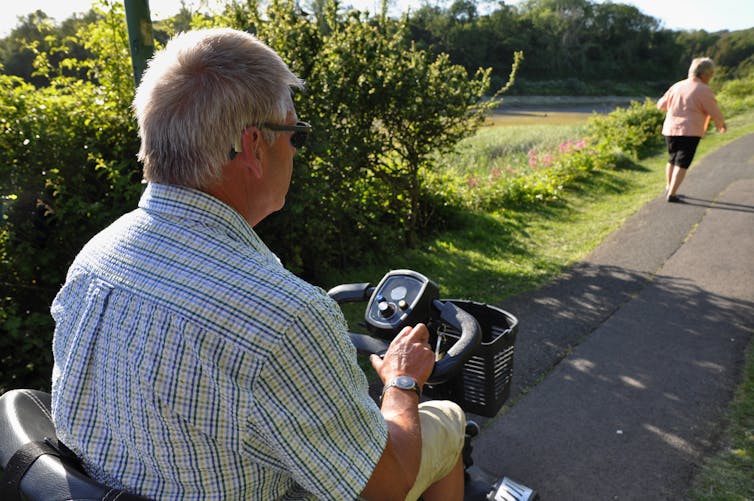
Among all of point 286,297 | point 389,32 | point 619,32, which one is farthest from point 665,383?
point 619,32

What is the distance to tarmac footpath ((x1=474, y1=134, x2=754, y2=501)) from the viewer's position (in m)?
2.87

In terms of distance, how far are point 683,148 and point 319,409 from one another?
300 inches

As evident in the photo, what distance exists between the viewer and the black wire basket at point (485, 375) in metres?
2.06

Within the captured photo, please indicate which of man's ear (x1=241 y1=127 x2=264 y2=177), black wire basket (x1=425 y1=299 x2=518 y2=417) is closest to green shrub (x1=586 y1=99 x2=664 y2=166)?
black wire basket (x1=425 y1=299 x2=518 y2=417)

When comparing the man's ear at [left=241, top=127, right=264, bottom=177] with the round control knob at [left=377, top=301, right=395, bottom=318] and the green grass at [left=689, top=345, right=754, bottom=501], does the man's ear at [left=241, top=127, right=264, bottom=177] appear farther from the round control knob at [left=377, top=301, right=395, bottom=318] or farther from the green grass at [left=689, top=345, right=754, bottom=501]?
the green grass at [left=689, top=345, right=754, bottom=501]

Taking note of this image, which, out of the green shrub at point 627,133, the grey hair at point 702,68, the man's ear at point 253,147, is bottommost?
the green shrub at point 627,133

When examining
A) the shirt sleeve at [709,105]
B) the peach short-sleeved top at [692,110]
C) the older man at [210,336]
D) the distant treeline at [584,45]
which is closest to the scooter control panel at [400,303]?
the older man at [210,336]

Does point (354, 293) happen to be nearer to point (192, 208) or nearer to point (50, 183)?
point (192, 208)

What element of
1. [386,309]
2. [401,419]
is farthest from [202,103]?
[386,309]

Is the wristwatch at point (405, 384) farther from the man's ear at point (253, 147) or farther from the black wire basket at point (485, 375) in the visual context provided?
the man's ear at point (253, 147)

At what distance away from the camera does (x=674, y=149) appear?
755 cm

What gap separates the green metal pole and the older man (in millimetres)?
1959

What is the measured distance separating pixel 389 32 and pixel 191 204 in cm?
471

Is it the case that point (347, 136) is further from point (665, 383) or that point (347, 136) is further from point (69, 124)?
point (665, 383)
